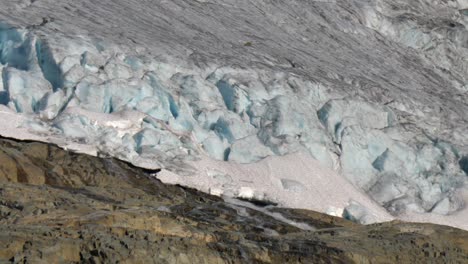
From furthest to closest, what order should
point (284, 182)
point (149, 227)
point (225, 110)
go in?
point (225, 110) → point (284, 182) → point (149, 227)

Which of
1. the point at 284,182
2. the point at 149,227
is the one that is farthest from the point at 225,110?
the point at 149,227

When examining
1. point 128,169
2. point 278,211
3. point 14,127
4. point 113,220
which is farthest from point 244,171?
point 113,220

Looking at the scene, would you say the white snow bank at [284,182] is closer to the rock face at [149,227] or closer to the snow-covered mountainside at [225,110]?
the snow-covered mountainside at [225,110]

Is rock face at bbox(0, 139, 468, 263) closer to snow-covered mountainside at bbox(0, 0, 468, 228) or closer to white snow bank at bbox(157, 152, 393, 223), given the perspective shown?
white snow bank at bbox(157, 152, 393, 223)

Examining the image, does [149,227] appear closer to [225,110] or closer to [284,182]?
[284,182]

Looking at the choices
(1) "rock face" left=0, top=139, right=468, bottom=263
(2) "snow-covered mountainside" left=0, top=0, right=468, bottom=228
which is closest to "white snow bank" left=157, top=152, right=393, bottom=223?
(2) "snow-covered mountainside" left=0, top=0, right=468, bottom=228

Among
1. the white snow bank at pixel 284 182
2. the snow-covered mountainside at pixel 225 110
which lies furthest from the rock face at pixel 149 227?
the snow-covered mountainside at pixel 225 110
